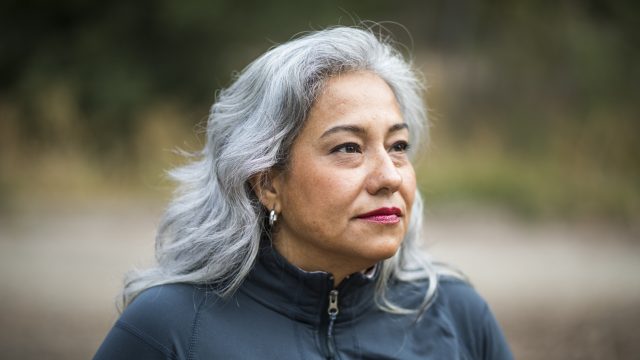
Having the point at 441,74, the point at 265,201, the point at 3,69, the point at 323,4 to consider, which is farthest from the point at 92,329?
the point at 441,74

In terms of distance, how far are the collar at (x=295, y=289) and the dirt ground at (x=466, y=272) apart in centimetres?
330

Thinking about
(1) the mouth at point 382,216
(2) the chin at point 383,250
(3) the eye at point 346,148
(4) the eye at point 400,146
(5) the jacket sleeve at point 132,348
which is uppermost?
(4) the eye at point 400,146

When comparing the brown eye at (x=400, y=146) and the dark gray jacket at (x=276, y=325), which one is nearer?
the dark gray jacket at (x=276, y=325)

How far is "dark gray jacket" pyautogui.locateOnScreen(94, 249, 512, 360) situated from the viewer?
2234 mm

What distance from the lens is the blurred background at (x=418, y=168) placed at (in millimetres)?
7520

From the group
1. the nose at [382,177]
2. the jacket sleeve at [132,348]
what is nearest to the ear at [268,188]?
the nose at [382,177]

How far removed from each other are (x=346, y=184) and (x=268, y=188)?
317 millimetres

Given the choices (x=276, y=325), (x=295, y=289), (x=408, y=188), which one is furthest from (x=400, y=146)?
(x=276, y=325)

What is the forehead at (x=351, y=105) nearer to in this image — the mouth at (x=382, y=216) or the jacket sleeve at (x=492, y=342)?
the mouth at (x=382, y=216)

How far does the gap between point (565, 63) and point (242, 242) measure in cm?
1010

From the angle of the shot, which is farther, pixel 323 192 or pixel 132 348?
pixel 323 192

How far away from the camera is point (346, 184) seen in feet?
7.61

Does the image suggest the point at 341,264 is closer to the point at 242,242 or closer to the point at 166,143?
the point at 242,242

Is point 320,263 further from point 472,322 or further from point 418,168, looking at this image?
point 418,168
